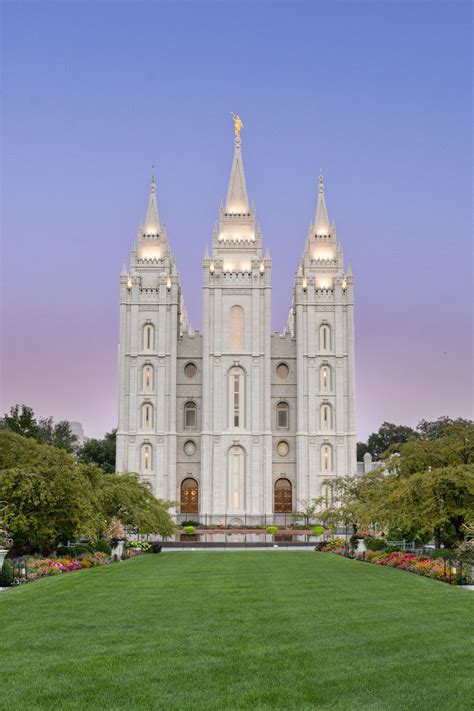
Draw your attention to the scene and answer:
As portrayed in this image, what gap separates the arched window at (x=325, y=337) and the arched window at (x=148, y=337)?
586 inches

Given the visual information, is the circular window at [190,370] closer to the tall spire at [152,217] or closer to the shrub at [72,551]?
the tall spire at [152,217]

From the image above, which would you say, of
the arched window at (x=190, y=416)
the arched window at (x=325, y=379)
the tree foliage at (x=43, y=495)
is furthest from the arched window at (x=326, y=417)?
the tree foliage at (x=43, y=495)

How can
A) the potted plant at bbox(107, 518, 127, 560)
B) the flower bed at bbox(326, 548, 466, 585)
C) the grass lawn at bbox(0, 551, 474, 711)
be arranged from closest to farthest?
1. the grass lawn at bbox(0, 551, 474, 711)
2. the flower bed at bbox(326, 548, 466, 585)
3. the potted plant at bbox(107, 518, 127, 560)

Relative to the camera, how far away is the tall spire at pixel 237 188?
8125cm

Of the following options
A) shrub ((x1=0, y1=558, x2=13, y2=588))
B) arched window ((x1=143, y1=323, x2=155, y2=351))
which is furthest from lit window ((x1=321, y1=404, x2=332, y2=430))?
shrub ((x1=0, y1=558, x2=13, y2=588))

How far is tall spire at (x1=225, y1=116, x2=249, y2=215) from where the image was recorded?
81.2 metres

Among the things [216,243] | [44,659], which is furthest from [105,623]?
[216,243]

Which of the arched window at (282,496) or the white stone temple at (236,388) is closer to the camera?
the white stone temple at (236,388)

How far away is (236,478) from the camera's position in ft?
247

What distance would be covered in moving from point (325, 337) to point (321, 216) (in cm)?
1258

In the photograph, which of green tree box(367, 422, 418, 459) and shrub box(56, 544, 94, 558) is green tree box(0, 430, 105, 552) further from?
green tree box(367, 422, 418, 459)

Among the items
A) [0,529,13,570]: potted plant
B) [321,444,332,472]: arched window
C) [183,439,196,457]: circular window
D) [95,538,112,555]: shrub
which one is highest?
[183,439,196,457]: circular window

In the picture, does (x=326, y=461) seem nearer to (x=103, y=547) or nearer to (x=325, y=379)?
(x=325, y=379)

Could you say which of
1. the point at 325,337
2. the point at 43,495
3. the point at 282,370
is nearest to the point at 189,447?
the point at 282,370
